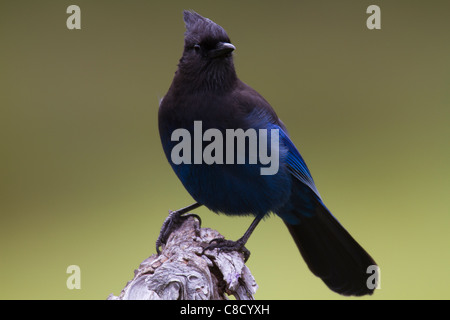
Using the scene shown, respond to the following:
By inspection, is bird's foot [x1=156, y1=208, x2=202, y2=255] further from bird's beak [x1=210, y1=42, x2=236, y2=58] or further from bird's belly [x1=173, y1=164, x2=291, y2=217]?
bird's beak [x1=210, y1=42, x2=236, y2=58]

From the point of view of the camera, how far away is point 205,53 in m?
3.04

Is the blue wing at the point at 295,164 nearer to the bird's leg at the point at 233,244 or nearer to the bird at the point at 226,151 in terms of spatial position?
the bird at the point at 226,151

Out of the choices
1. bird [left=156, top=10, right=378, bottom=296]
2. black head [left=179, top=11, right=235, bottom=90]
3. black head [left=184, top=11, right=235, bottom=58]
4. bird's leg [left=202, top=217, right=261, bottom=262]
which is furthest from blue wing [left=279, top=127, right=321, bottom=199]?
black head [left=184, top=11, right=235, bottom=58]

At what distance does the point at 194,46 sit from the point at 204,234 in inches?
35.5

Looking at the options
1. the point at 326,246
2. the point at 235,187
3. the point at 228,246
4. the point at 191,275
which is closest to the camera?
the point at 191,275

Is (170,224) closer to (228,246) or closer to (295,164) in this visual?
(228,246)

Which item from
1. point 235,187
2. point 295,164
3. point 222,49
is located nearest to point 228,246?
Result: point 235,187

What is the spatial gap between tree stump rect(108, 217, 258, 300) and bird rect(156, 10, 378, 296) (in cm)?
12

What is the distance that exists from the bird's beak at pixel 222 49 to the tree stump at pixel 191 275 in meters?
0.85

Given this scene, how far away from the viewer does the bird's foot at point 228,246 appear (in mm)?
2841

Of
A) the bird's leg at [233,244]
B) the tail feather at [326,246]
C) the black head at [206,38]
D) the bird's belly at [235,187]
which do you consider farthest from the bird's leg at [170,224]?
the black head at [206,38]

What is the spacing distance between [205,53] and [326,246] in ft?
4.15

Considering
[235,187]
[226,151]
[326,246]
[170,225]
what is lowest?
[326,246]
